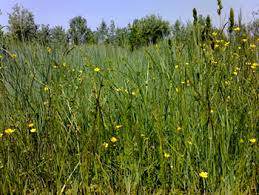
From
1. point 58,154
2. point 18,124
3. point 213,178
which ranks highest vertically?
point 18,124

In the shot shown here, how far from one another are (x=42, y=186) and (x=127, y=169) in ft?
1.50

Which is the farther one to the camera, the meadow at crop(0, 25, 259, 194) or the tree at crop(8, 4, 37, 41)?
the tree at crop(8, 4, 37, 41)

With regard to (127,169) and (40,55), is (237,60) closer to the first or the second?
(127,169)

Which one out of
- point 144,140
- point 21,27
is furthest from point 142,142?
point 21,27

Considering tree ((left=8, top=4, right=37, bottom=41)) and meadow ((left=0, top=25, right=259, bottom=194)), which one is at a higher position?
tree ((left=8, top=4, right=37, bottom=41))

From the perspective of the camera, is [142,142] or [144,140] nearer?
[144,140]

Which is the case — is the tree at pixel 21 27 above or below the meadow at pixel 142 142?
above

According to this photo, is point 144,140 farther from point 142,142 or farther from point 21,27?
point 21,27

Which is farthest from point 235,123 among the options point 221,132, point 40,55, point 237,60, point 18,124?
point 40,55

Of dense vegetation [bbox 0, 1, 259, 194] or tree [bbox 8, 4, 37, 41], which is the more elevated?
tree [bbox 8, 4, 37, 41]

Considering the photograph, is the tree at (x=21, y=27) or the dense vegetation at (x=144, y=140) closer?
Result: the dense vegetation at (x=144, y=140)

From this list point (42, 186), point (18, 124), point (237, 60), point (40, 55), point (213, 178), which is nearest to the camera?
point (213, 178)

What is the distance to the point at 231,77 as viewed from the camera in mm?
2396

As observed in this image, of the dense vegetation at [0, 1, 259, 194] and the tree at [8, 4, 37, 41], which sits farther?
the tree at [8, 4, 37, 41]
